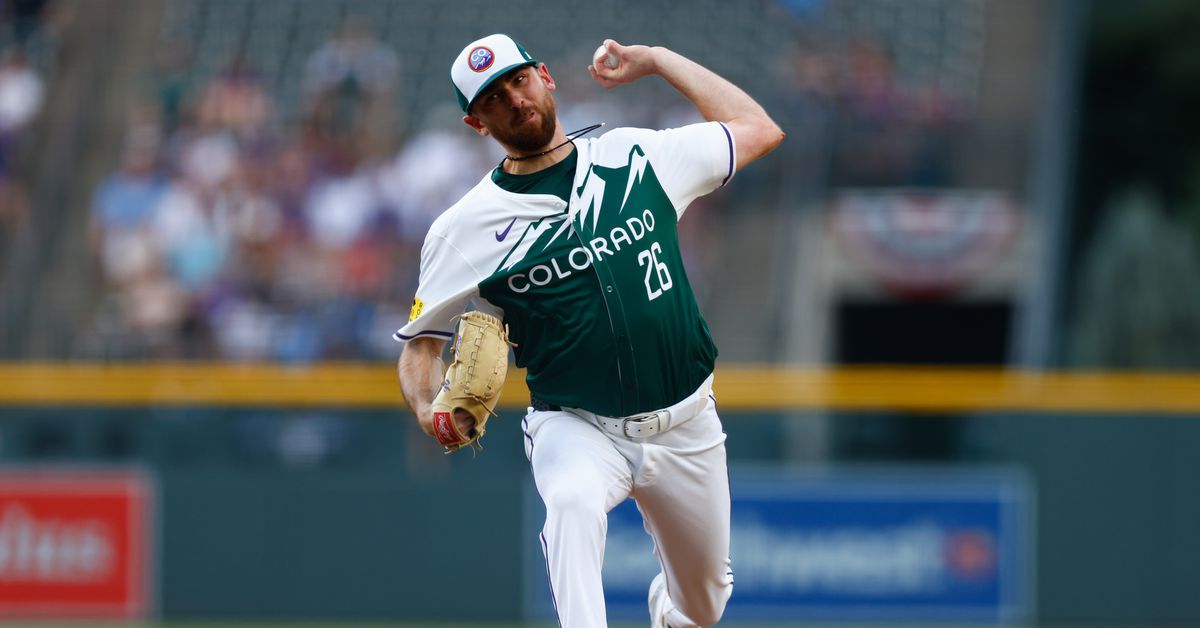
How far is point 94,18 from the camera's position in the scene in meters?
16.5

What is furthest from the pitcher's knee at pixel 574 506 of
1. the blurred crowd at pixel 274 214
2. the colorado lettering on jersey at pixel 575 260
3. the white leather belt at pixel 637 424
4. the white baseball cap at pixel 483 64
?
the blurred crowd at pixel 274 214

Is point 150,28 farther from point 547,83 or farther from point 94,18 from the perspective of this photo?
point 547,83

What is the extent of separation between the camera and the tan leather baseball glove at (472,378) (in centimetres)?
567

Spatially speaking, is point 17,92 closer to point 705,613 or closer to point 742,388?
point 742,388

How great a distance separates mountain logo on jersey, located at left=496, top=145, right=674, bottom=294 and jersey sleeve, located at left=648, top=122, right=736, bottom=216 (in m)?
0.21

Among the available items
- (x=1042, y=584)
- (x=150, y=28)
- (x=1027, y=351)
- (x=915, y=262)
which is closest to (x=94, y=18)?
(x=150, y=28)

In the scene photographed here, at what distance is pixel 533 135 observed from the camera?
19.1ft

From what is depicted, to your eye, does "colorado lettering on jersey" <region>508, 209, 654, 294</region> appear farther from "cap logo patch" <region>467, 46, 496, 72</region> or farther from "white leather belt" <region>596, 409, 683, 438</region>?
"cap logo patch" <region>467, 46, 496, 72</region>

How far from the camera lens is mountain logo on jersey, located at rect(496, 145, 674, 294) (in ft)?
19.3

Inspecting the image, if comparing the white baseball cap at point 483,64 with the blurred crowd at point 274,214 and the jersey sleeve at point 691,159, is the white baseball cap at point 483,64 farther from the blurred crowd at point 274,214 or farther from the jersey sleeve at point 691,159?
the blurred crowd at point 274,214

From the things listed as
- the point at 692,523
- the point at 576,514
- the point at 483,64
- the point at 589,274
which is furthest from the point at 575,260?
the point at 692,523

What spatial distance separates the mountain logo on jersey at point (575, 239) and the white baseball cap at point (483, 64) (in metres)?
0.48

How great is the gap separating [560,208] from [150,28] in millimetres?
11942

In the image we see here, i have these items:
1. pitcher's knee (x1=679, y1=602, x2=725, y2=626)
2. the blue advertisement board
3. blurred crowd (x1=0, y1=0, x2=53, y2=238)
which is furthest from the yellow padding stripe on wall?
pitcher's knee (x1=679, y1=602, x2=725, y2=626)
